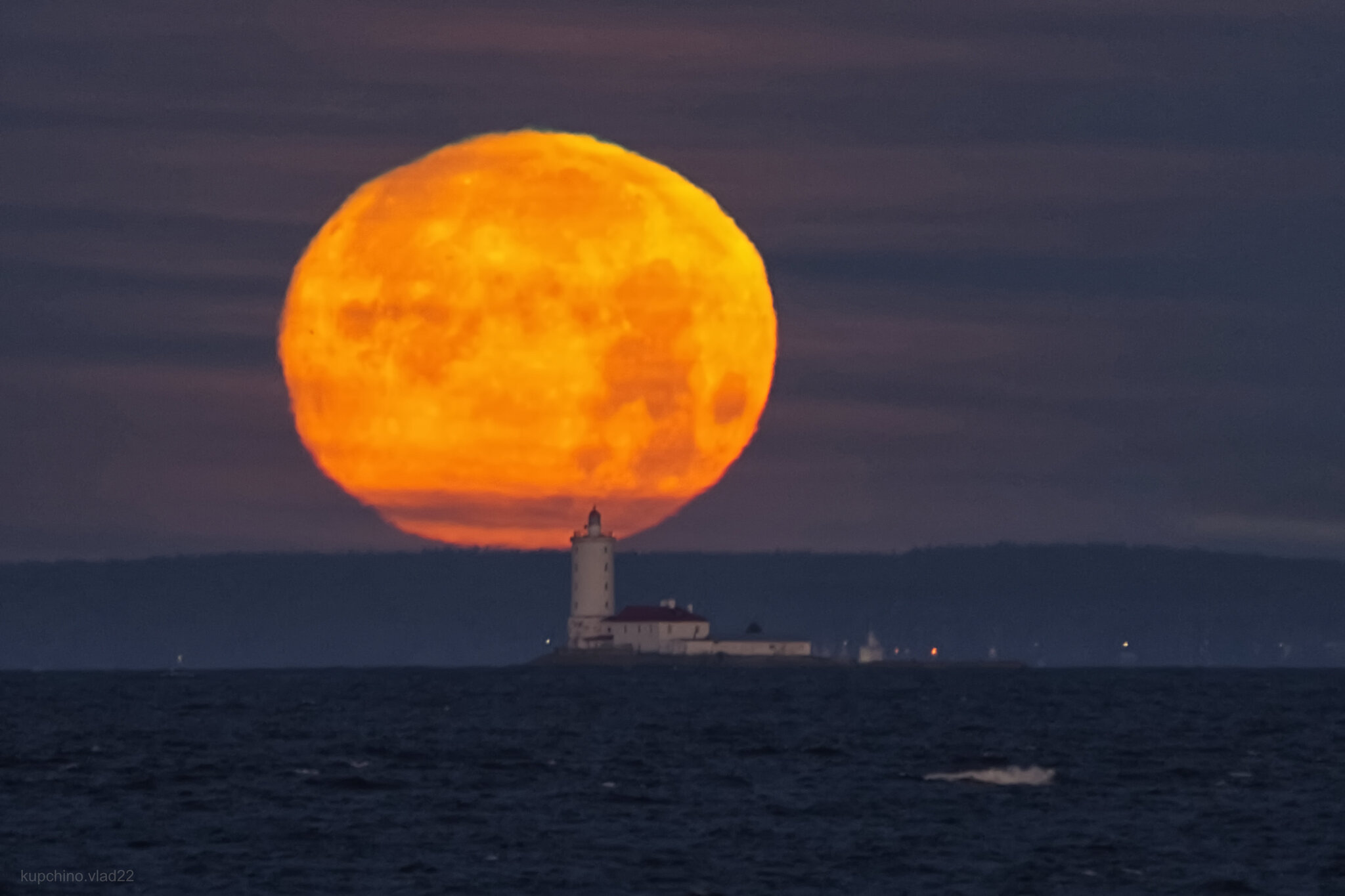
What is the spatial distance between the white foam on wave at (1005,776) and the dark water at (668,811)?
1103 millimetres

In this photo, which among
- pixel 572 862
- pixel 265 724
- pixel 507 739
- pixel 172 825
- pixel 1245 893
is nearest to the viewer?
pixel 1245 893

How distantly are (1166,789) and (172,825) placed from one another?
42.5 meters

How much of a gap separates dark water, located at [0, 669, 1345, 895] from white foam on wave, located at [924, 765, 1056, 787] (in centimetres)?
110

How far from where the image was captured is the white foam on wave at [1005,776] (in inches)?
3713

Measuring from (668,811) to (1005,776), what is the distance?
2203 cm

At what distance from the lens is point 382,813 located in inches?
3110

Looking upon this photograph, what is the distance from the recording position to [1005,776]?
96688 mm

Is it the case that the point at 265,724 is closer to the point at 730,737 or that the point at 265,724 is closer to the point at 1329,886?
the point at 730,737

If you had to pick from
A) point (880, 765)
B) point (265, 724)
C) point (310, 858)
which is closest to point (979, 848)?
point (310, 858)

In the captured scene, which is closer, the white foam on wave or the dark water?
the dark water

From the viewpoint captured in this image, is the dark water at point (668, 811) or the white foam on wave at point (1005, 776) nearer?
the dark water at point (668, 811)

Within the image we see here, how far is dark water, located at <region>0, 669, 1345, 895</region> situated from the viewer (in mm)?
63406

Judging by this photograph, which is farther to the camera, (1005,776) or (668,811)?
(1005,776)

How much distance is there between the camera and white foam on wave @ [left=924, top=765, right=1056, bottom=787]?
94312 millimetres
